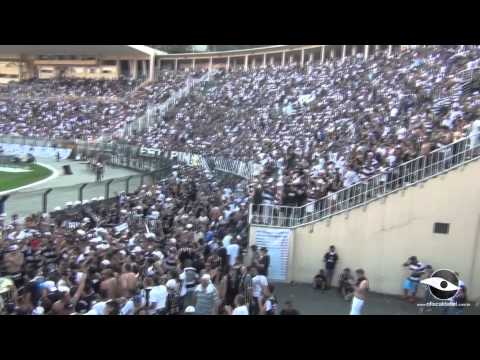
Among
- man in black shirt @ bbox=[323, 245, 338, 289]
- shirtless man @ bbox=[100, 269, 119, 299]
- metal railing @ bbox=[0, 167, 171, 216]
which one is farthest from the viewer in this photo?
metal railing @ bbox=[0, 167, 171, 216]

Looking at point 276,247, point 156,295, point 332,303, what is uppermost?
point 156,295

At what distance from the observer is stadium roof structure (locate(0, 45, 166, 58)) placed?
113ft

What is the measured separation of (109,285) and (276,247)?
15.4ft

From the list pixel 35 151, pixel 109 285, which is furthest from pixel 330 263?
pixel 35 151

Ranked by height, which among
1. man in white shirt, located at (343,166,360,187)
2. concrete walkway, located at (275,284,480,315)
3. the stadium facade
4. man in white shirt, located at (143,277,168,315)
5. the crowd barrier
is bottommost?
concrete walkway, located at (275,284,480,315)

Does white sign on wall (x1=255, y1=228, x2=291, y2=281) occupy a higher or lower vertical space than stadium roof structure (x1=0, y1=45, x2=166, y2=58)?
lower

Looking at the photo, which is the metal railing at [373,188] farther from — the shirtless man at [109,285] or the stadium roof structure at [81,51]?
the stadium roof structure at [81,51]

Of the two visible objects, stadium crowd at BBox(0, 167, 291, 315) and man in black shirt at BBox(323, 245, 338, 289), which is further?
man in black shirt at BBox(323, 245, 338, 289)

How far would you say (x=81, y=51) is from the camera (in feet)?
120

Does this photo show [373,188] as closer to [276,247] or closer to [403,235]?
[403,235]

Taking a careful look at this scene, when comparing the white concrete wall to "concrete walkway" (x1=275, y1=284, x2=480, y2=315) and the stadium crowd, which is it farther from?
the stadium crowd

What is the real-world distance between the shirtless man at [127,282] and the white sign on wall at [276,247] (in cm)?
417

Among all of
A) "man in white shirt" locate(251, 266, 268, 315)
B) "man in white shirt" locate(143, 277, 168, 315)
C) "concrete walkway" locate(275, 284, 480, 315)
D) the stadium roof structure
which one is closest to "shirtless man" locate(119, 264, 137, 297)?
"man in white shirt" locate(143, 277, 168, 315)

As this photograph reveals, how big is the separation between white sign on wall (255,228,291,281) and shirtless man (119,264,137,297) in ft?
13.7
